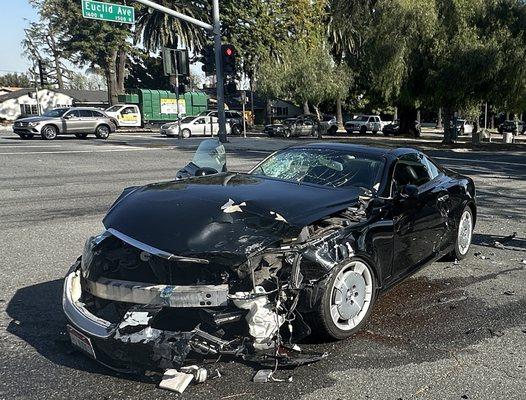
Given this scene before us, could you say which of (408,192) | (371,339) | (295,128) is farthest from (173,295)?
(295,128)

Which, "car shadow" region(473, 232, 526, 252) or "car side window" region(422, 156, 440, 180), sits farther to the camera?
"car shadow" region(473, 232, 526, 252)

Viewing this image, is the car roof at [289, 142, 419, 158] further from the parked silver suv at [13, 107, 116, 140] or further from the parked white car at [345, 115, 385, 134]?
Result: the parked white car at [345, 115, 385, 134]

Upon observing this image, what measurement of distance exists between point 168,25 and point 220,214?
55491mm

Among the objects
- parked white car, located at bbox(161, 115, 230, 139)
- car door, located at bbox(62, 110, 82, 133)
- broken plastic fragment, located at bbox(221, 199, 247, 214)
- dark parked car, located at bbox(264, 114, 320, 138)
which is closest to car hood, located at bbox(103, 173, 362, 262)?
broken plastic fragment, located at bbox(221, 199, 247, 214)

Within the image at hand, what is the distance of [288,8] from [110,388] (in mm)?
46871

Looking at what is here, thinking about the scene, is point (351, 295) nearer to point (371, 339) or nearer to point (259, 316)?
point (371, 339)

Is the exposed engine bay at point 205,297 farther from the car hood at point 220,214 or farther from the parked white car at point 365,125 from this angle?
the parked white car at point 365,125

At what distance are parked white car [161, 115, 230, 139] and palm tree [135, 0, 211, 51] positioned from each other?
24.0 meters

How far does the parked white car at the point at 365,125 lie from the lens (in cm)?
4444

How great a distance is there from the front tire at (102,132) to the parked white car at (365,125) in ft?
78.5

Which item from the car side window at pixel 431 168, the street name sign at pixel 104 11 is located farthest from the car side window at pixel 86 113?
the car side window at pixel 431 168

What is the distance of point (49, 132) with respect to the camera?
25.9m

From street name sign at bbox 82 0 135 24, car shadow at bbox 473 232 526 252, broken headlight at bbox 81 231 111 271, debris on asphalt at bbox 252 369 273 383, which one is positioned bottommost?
car shadow at bbox 473 232 526 252

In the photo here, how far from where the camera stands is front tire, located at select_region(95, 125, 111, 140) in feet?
91.5
